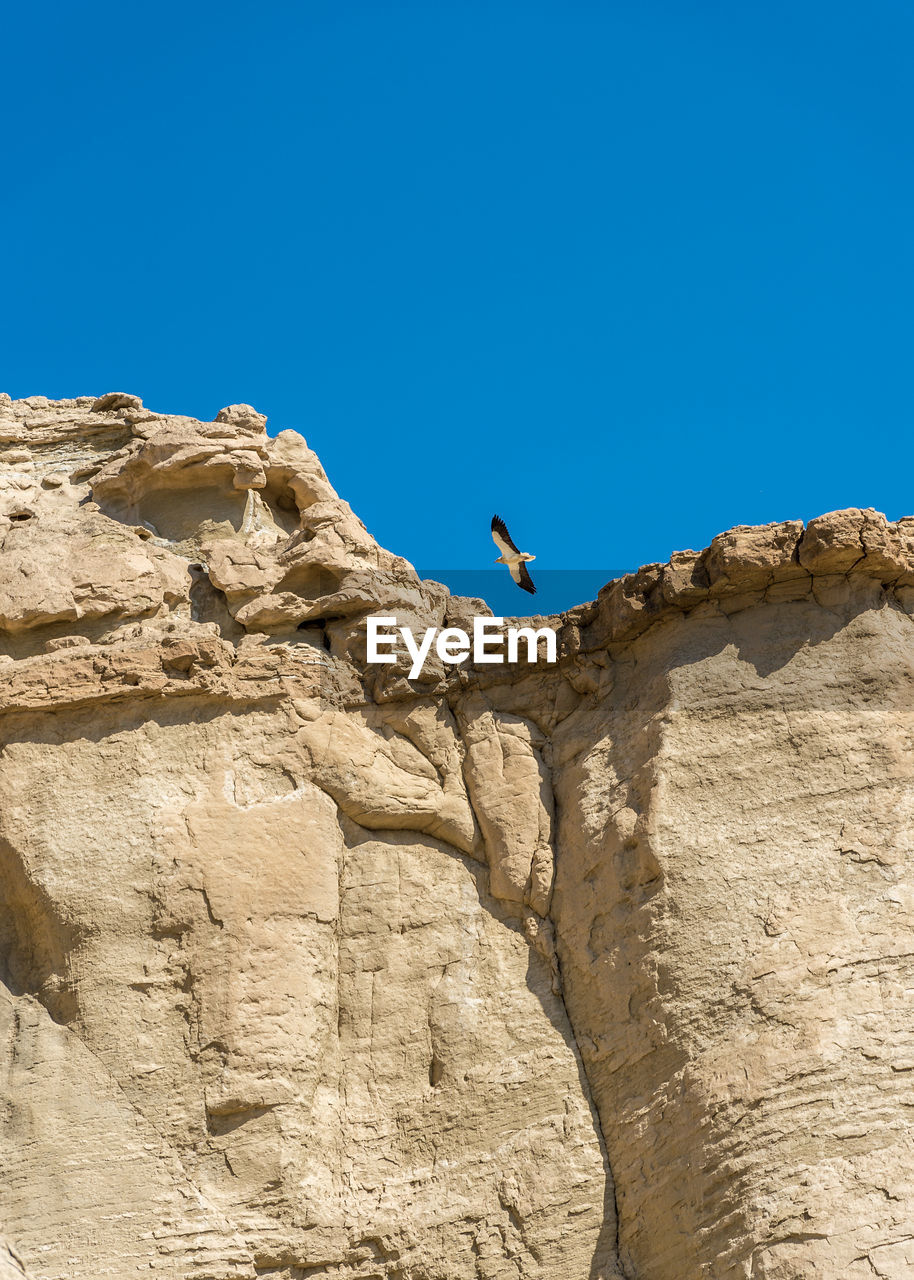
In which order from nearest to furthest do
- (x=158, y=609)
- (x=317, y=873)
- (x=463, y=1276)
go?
1. (x=463, y=1276)
2. (x=317, y=873)
3. (x=158, y=609)

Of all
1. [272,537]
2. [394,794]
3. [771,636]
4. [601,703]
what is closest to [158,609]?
[272,537]

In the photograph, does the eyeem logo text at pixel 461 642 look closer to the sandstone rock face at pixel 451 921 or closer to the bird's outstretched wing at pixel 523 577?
the sandstone rock face at pixel 451 921

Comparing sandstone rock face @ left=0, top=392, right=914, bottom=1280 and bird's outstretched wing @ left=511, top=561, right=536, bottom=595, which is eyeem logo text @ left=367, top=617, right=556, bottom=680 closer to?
sandstone rock face @ left=0, top=392, right=914, bottom=1280

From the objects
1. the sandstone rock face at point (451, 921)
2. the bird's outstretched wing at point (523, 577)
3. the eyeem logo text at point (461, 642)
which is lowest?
the sandstone rock face at point (451, 921)

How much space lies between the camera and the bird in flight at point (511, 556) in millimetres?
14352

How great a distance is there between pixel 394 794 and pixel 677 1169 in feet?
11.7

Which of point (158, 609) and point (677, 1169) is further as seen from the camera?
point (158, 609)

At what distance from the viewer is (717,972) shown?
11203 mm

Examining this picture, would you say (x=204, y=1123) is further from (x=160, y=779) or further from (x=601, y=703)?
(x=601, y=703)

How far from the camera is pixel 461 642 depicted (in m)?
13.4

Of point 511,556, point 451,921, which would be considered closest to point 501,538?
point 511,556

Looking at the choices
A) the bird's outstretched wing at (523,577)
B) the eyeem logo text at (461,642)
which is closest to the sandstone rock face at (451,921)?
the eyeem logo text at (461,642)

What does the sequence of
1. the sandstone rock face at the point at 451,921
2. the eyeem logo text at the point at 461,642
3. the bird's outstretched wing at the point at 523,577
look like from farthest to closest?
the bird's outstretched wing at the point at 523,577 < the eyeem logo text at the point at 461,642 < the sandstone rock face at the point at 451,921

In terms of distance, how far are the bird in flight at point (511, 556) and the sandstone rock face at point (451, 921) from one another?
105 centimetres
